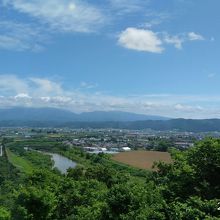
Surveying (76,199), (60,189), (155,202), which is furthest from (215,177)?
(60,189)

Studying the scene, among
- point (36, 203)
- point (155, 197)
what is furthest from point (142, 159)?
point (155, 197)

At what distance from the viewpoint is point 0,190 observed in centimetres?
3378

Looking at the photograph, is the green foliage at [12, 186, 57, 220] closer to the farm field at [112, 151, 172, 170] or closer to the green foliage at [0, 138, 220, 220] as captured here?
the green foliage at [0, 138, 220, 220]

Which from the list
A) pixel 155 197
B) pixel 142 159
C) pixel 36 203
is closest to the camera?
pixel 155 197

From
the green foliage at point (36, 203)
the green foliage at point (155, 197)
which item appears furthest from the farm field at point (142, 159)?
the green foliage at point (36, 203)

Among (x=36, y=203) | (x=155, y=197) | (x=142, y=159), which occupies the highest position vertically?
(x=155, y=197)

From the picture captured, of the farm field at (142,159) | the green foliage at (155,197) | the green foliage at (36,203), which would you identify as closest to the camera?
the green foliage at (155,197)

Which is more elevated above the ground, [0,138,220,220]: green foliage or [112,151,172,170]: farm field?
[0,138,220,220]: green foliage

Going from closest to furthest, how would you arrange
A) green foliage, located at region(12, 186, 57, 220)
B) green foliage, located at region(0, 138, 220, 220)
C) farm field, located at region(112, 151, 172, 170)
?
green foliage, located at region(0, 138, 220, 220)
green foliage, located at region(12, 186, 57, 220)
farm field, located at region(112, 151, 172, 170)

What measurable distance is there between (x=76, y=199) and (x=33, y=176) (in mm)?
4930

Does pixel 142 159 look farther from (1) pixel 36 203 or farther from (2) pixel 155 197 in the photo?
(2) pixel 155 197

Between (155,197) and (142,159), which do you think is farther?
(142,159)

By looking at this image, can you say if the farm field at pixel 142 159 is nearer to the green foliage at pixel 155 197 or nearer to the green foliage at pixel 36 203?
the green foliage at pixel 155 197

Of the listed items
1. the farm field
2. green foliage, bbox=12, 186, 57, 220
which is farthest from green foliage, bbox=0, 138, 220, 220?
the farm field
